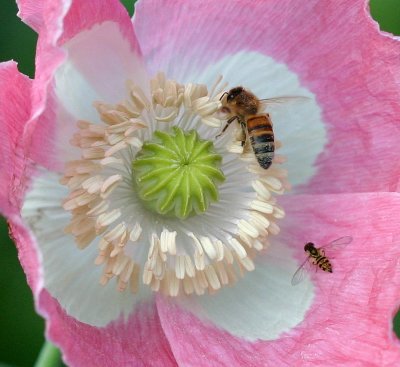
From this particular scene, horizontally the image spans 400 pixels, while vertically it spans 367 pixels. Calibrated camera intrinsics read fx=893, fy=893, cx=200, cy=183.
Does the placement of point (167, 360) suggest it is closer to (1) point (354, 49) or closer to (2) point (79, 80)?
(2) point (79, 80)

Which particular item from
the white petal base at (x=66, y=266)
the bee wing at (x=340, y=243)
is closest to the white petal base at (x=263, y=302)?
the bee wing at (x=340, y=243)

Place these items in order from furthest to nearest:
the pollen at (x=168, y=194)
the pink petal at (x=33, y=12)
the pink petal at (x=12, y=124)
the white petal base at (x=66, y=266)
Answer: the pollen at (x=168, y=194), the white petal base at (x=66, y=266), the pink petal at (x=33, y=12), the pink petal at (x=12, y=124)

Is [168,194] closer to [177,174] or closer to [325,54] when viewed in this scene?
[177,174]

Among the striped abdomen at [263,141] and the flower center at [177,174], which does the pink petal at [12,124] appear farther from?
the striped abdomen at [263,141]

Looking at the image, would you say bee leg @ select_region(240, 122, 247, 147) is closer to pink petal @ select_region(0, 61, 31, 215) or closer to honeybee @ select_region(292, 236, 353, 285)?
honeybee @ select_region(292, 236, 353, 285)

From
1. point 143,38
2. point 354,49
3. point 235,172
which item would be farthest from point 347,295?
Answer: point 143,38

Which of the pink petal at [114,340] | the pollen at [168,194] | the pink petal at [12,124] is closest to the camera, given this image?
the pink petal at [114,340]

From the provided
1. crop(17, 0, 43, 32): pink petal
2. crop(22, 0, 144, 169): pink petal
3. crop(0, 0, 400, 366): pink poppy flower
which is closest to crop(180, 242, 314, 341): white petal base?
crop(0, 0, 400, 366): pink poppy flower
